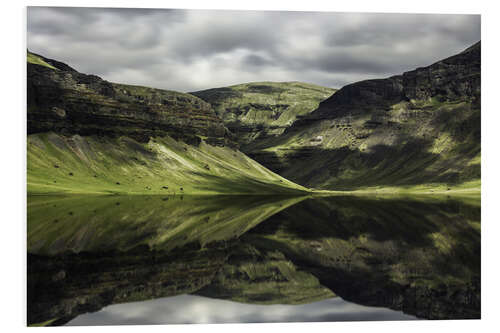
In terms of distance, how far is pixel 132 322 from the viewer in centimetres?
2059

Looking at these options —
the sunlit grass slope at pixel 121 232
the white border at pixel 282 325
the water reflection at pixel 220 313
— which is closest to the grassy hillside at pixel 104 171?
the sunlit grass slope at pixel 121 232

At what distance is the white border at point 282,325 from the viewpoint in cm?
2098

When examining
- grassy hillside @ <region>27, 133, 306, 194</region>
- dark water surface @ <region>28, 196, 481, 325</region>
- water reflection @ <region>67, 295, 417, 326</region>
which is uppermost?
grassy hillside @ <region>27, 133, 306, 194</region>

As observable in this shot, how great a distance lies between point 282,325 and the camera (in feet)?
69.4

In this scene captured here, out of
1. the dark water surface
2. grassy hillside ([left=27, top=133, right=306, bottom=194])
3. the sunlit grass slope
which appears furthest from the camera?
grassy hillside ([left=27, top=133, right=306, bottom=194])

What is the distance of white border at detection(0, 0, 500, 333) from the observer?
68.8 feet

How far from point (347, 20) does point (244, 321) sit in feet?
107

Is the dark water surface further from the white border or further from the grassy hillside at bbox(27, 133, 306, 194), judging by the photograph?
the grassy hillside at bbox(27, 133, 306, 194)

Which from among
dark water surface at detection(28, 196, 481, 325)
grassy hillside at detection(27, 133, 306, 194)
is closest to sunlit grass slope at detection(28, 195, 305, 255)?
dark water surface at detection(28, 196, 481, 325)

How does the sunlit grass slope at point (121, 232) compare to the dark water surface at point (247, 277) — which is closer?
the dark water surface at point (247, 277)

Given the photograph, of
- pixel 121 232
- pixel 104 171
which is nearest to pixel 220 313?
pixel 121 232

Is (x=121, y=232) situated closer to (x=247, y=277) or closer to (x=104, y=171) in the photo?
(x=247, y=277)

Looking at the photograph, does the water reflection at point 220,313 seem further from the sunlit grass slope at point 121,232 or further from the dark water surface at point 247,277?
the sunlit grass slope at point 121,232

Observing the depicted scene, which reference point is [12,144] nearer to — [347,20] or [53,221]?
[53,221]
